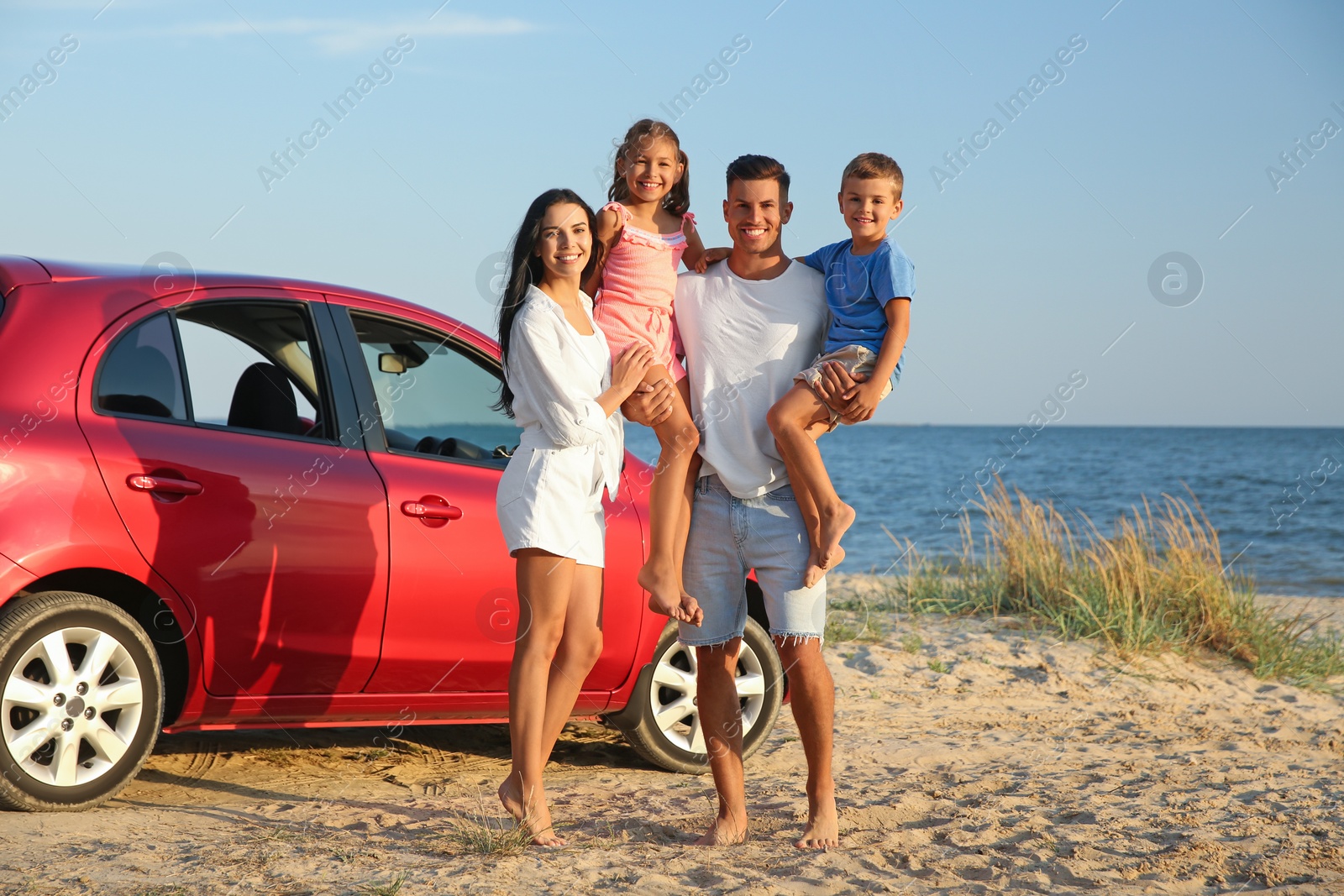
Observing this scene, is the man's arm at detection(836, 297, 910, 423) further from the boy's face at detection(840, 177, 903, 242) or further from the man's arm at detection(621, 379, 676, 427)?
the man's arm at detection(621, 379, 676, 427)

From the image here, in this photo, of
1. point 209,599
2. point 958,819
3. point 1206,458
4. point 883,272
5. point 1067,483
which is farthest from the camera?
point 1206,458

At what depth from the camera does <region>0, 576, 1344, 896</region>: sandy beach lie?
324 centimetres

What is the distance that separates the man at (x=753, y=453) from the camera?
3.54 meters

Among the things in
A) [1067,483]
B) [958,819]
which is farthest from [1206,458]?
[958,819]

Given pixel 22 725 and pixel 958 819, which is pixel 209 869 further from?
pixel 958 819

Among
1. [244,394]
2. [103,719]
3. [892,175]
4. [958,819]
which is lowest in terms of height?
[958,819]

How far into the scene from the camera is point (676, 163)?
145 inches

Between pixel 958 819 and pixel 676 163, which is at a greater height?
pixel 676 163

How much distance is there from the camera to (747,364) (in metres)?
3.56

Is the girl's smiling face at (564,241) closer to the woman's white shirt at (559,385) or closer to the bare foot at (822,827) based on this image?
the woman's white shirt at (559,385)

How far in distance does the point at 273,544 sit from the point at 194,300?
87 cm

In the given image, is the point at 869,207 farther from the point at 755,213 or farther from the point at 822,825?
the point at 822,825

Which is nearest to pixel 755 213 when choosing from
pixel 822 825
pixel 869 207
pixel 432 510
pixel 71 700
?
pixel 869 207

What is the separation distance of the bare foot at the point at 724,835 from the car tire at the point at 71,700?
1.74 metres
